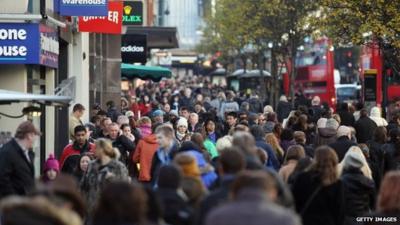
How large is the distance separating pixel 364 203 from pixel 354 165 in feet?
1.89

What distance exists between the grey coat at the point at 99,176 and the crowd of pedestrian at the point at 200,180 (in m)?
0.01

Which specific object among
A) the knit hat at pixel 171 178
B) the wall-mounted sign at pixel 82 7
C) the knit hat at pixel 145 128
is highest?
the wall-mounted sign at pixel 82 7

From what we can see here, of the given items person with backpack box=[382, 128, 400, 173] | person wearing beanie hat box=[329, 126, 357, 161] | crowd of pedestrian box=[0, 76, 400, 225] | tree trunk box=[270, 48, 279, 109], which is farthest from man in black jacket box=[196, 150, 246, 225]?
tree trunk box=[270, 48, 279, 109]

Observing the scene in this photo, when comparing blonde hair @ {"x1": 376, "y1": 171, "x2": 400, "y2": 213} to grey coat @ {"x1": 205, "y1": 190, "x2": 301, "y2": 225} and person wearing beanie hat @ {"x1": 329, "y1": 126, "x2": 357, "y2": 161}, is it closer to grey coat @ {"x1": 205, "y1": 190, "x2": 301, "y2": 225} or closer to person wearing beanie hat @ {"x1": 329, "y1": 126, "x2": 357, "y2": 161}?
grey coat @ {"x1": 205, "y1": 190, "x2": 301, "y2": 225}

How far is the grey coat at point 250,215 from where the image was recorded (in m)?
7.99

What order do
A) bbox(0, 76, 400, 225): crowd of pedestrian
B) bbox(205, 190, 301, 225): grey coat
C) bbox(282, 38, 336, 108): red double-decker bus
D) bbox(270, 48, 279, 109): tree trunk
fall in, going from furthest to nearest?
bbox(282, 38, 336, 108): red double-decker bus
bbox(270, 48, 279, 109): tree trunk
bbox(0, 76, 400, 225): crowd of pedestrian
bbox(205, 190, 301, 225): grey coat

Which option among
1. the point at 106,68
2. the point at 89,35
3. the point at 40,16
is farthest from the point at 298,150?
the point at 106,68

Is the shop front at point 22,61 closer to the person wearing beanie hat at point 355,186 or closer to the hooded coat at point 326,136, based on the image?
the hooded coat at point 326,136

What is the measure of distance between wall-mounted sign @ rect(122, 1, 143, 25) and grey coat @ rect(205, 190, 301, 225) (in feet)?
83.7

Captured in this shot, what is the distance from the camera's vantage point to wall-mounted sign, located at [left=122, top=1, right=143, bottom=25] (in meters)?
33.6

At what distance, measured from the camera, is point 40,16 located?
1986 centimetres

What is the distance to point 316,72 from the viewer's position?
61688mm

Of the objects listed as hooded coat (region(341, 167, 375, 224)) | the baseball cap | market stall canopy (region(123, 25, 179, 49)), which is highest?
market stall canopy (region(123, 25, 179, 49))

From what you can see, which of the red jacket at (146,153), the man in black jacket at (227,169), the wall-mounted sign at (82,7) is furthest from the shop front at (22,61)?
the man in black jacket at (227,169)
